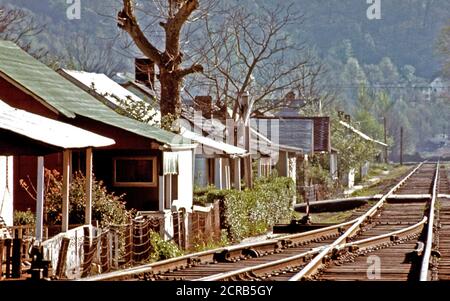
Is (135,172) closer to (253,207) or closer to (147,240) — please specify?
(253,207)

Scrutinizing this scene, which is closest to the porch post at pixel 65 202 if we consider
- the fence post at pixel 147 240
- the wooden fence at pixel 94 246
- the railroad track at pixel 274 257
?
the wooden fence at pixel 94 246

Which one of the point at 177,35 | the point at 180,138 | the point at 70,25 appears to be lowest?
the point at 180,138

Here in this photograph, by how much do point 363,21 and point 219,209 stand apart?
16187cm

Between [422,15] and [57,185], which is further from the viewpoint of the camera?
[422,15]

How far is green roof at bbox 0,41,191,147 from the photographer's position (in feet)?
81.6

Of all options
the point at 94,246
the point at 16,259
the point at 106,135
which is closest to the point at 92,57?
the point at 106,135

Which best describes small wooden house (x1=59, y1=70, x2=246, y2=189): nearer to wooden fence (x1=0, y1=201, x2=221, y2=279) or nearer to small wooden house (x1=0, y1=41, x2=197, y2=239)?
small wooden house (x1=0, y1=41, x2=197, y2=239)

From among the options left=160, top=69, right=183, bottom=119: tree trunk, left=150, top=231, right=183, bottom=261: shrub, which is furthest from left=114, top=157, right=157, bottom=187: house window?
left=150, top=231, right=183, bottom=261: shrub

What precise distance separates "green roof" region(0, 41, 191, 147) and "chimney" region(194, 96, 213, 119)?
1731 centimetres

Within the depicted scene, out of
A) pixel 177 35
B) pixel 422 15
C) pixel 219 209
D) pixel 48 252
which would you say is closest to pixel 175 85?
pixel 177 35

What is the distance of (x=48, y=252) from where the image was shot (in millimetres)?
17078

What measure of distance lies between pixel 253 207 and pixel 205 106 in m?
14.1

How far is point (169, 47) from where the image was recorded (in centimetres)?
3098
